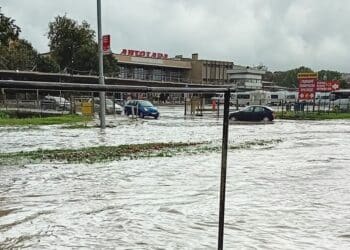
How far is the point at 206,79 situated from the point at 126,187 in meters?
124

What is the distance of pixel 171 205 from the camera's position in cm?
758

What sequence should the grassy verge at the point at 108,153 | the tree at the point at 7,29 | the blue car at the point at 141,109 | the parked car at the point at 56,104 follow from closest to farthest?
the grassy verge at the point at 108,153 → the tree at the point at 7,29 → the blue car at the point at 141,109 → the parked car at the point at 56,104

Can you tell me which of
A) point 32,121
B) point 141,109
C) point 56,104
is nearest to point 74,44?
point 56,104

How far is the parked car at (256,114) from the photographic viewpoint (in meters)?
40.2

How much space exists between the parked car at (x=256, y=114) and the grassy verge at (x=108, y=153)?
23.4 meters

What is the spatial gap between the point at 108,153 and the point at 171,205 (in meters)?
6.65

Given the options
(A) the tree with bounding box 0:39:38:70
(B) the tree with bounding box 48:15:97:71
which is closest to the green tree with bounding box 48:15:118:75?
(B) the tree with bounding box 48:15:97:71

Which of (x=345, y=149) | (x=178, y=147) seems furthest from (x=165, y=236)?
(x=345, y=149)

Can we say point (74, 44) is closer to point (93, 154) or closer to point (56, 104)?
point (56, 104)

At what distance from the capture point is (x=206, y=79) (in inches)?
5217

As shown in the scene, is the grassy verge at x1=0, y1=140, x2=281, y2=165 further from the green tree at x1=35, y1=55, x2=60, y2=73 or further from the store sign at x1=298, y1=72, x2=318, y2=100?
the green tree at x1=35, y1=55, x2=60, y2=73

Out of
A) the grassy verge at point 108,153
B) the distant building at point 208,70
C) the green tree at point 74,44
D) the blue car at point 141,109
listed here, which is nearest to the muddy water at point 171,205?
the grassy verge at point 108,153

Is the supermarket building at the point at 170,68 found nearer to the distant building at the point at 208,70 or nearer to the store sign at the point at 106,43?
the distant building at the point at 208,70

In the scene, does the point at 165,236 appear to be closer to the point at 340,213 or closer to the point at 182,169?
the point at 340,213
